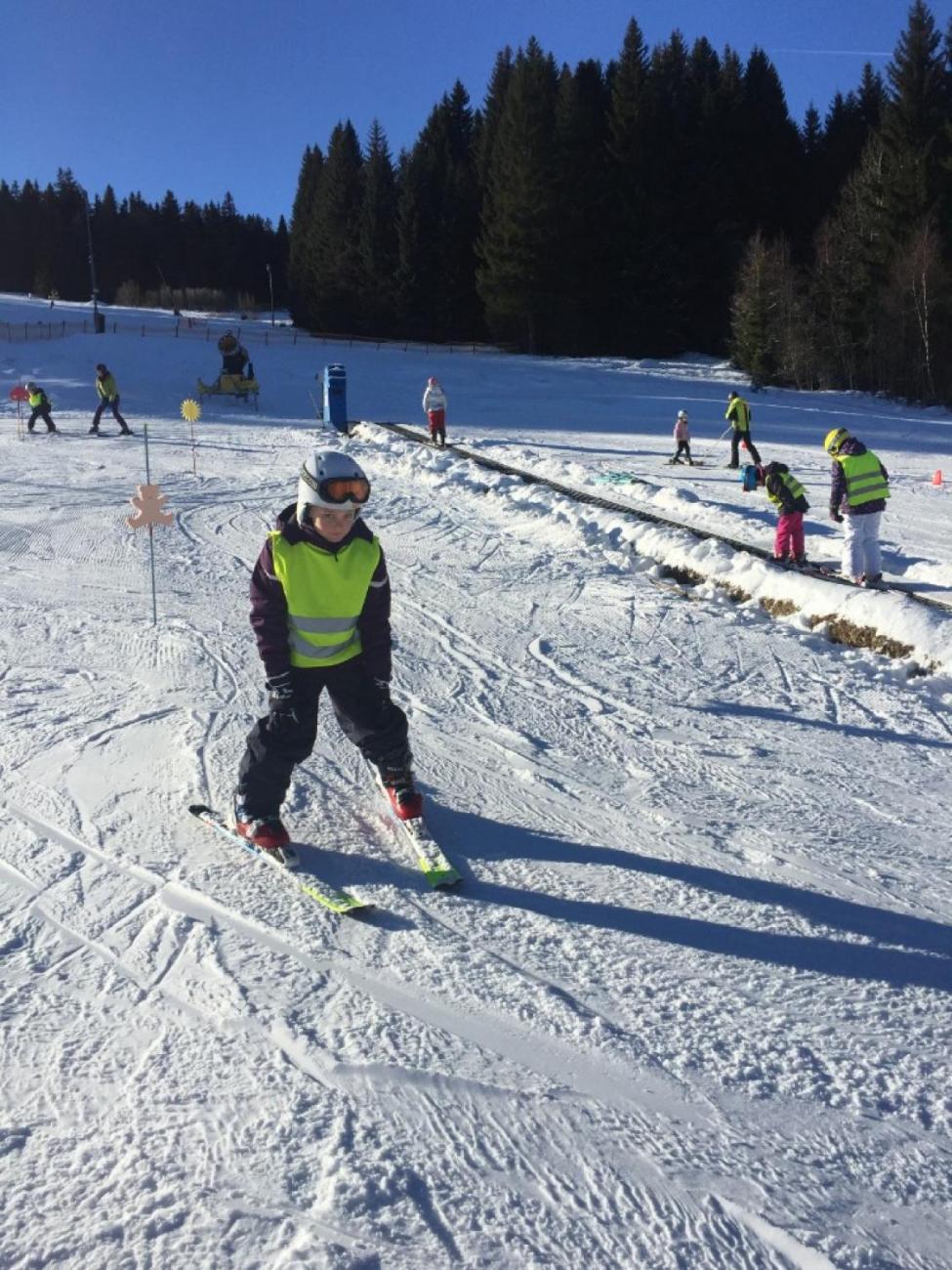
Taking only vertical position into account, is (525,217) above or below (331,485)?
above

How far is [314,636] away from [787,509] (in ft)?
24.0

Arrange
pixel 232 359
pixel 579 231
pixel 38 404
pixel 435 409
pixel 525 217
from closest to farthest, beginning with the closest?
pixel 435 409
pixel 38 404
pixel 232 359
pixel 525 217
pixel 579 231

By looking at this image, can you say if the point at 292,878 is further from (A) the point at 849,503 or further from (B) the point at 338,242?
(B) the point at 338,242

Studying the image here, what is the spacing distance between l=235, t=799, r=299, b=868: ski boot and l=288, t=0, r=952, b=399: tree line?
1432 inches

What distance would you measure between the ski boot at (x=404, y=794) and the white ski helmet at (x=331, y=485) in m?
1.24

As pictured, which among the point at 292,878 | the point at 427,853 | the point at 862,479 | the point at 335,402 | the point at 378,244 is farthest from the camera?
the point at 378,244

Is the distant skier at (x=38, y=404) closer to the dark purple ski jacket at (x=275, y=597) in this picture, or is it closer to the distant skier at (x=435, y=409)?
the distant skier at (x=435, y=409)

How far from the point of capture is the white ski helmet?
3.85 metres

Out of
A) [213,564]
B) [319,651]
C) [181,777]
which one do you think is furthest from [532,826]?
[213,564]

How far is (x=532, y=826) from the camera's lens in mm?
4578

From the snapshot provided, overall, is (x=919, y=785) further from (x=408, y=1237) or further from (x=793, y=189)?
(x=793, y=189)

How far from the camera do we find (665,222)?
169 feet

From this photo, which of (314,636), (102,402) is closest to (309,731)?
(314,636)

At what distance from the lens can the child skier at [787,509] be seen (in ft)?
32.8
